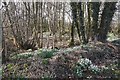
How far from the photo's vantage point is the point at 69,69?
6.28 m

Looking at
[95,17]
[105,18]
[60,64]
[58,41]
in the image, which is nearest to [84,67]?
[60,64]

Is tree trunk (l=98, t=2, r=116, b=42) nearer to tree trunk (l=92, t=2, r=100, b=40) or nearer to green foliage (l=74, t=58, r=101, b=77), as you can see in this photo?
tree trunk (l=92, t=2, r=100, b=40)

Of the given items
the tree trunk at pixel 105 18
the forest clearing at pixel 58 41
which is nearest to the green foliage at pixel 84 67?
the forest clearing at pixel 58 41

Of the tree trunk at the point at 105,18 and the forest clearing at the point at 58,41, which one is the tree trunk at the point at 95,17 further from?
the tree trunk at the point at 105,18

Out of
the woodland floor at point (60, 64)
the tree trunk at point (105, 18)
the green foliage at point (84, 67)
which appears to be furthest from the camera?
the tree trunk at point (105, 18)

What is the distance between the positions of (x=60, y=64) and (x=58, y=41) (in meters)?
6.53

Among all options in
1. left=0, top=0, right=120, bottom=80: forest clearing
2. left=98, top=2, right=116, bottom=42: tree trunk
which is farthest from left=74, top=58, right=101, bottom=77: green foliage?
left=98, top=2, right=116, bottom=42: tree trunk

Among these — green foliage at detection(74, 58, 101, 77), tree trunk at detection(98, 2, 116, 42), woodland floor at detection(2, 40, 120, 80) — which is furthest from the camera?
tree trunk at detection(98, 2, 116, 42)

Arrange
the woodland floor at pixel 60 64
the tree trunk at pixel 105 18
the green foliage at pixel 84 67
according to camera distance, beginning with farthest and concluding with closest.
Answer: the tree trunk at pixel 105 18 → the green foliage at pixel 84 67 → the woodland floor at pixel 60 64

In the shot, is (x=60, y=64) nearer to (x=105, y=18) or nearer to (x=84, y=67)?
(x=84, y=67)

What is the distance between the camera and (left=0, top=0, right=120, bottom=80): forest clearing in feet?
20.3

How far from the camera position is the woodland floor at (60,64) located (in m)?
6.01

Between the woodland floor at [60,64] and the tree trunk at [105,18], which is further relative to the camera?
the tree trunk at [105,18]

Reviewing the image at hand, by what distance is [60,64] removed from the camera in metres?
6.43
